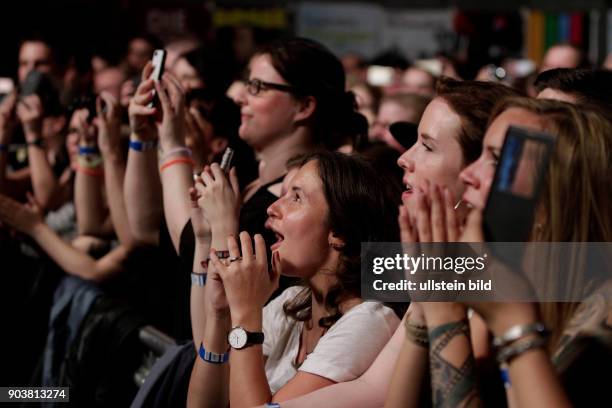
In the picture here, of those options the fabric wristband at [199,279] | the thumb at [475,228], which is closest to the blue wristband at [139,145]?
the fabric wristband at [199,279]

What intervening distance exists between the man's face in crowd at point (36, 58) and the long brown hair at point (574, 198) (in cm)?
512

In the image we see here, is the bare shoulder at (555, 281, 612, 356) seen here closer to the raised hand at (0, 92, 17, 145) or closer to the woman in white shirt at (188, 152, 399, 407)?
the woman in white shirt at (188, 152, 399, 407)

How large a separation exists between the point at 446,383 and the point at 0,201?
127 inches

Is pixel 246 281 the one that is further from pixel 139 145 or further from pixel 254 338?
pixel 139 145

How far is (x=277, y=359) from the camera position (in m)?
2.73

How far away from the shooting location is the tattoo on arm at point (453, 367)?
1.72m

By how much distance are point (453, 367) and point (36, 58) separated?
5.28 metres

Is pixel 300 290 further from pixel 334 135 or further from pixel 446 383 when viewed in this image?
pixel 446 383

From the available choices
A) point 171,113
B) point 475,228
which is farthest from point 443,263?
point 171,113

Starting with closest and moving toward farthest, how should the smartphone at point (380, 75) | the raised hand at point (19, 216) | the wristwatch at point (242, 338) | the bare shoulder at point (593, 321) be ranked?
the bare shoulder at point (593, 321) → the wristwatch at point (242, 338) → the raised hand at point (19, 216) → the smartphone at point (380, 75)

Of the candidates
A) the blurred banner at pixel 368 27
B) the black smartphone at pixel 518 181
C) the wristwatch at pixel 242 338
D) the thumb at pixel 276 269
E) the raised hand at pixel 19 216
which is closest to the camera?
the black smartphone at pixel 518 181

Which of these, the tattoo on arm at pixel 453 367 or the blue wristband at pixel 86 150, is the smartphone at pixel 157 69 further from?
the tattoo on arm at pixel 453 367

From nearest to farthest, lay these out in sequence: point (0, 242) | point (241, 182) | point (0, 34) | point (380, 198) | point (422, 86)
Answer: point (380, 198)
point (241, 182)
point (0, 242)
point (422, 86)
point (0, 34)

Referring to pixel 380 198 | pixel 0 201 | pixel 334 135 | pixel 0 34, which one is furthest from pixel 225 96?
pixel 0 34
